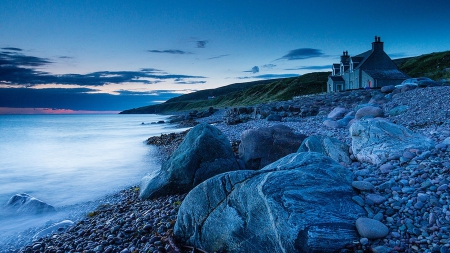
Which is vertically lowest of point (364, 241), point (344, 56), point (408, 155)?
point (364, 241)

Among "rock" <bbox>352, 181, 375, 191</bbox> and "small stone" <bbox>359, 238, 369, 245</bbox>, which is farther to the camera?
"rock" <bbox>352, 181, 375, 191</bbox>

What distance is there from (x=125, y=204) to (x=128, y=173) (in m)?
5.01

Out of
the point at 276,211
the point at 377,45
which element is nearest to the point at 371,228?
the point at 276,211

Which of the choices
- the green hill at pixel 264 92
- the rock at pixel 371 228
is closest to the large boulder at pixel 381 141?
the rock at pixel 371 228

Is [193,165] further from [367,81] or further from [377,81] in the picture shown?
[367,81]

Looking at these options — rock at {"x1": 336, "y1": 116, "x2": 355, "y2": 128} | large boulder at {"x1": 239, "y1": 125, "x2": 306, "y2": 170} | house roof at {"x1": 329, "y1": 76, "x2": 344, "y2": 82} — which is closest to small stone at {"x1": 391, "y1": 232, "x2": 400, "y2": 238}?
large boulder at {"x1": 239, "y1": 125, "x2": 306, "y2": 170}

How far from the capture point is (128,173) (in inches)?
472

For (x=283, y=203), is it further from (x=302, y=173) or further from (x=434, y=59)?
(x=434, y=59)

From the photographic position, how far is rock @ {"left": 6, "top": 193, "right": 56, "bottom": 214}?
790cm

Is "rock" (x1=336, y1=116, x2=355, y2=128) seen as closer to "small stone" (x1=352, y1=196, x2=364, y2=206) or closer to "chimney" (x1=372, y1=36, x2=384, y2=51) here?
"small stone" (x1=352, y1=196, x2=364, y2=206)

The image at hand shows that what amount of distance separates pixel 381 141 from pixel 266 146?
297cm

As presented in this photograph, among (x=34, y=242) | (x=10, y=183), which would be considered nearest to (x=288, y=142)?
(x=34, y=242)

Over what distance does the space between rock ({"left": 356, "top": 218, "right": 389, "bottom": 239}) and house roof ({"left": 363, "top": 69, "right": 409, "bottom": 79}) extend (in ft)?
121

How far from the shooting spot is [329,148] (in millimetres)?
6844
